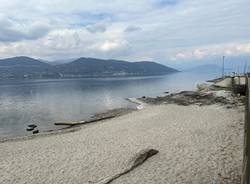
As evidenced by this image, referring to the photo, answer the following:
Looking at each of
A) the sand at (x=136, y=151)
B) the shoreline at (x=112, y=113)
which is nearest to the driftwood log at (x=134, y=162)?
the sand at (x=136, y=151)

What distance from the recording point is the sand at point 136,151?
1367 cm

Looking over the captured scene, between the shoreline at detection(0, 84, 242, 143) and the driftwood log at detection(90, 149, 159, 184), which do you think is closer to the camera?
the driftwood log at detection(90, 149, 159, 184)

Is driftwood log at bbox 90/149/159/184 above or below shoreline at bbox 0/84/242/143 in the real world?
above

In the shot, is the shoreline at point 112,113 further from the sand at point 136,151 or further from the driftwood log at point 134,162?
the driftwood log at point 134,162

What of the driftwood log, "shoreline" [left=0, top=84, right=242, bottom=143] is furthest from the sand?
Answer: "shoreline" [left=0, top=84, right=242, bottom=143]

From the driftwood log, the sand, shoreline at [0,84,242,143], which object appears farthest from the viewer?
shoreline at [0,84,242,143]

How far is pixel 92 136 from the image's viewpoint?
23969 millimetres

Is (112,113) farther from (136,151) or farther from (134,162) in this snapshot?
(134,162)

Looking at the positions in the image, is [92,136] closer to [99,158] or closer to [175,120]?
[99,158]

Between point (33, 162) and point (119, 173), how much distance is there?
20.1 ft

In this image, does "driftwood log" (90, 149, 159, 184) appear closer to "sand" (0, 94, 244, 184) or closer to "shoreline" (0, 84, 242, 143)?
"sand" (0, 94, 244, 184)

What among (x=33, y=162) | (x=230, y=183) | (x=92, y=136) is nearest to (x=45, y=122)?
(x=92, y=136)

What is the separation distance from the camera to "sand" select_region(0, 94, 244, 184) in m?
13.7

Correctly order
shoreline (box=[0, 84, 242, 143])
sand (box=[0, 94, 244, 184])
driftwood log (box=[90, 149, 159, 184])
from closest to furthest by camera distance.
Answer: driftwood log (box=[90, 149, 159, 184]), sand (box=[0, 94, 244, 184]), shoreline (box=[0, 84, 242, 143])
